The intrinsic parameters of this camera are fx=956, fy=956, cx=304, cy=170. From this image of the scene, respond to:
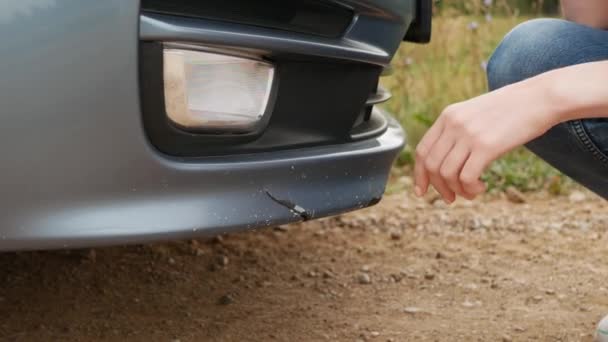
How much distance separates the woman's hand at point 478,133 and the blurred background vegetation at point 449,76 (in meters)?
2.25

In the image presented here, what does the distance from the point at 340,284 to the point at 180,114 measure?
1.06m

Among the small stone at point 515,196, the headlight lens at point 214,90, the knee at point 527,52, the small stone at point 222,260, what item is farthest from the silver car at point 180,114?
the small stone at point 515,196

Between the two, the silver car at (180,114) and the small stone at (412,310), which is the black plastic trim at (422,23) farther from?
the small stone at (412,310)

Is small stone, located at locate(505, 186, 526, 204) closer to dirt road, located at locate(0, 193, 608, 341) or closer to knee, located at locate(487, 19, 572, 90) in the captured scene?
dirt road, located at locate(0, 193, 608, 341)

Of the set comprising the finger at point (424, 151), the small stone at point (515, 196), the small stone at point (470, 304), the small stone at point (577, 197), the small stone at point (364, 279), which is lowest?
the small stone at point (515, 196)

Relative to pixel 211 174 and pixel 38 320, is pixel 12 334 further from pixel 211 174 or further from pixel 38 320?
pixel 211 174

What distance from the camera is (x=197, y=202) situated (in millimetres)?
1632

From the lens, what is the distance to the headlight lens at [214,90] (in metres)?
1.60

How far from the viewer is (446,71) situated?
14.2 feet

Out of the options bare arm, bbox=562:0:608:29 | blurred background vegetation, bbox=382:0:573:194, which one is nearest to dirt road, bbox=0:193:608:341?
blurred background vegetation, bbox=382:0:573:194

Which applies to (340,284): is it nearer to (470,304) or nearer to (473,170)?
(470,304)

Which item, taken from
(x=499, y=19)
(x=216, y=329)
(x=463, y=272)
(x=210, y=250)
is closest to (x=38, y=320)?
(x=216, y=329)

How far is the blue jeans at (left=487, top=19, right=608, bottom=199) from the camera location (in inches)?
68.4

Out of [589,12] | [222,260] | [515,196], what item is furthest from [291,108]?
[515,196]
